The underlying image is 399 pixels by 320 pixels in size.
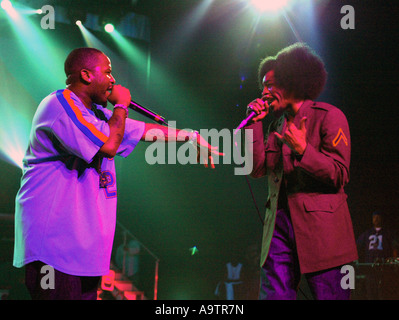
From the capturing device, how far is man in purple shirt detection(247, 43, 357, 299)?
2098 millimetres

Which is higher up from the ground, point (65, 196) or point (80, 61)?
point (80, 61)

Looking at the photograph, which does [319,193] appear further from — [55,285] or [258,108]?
[55,285]

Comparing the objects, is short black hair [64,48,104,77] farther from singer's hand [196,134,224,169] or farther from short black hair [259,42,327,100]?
short black hair [259,42,327,100]

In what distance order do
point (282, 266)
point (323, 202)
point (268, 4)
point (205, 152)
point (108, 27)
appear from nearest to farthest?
point (323, 202)
point (282, 266)
point (205, 152)
point (268, 4)
point (108, 27)

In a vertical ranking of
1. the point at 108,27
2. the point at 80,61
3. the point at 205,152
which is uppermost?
the point at 108,27

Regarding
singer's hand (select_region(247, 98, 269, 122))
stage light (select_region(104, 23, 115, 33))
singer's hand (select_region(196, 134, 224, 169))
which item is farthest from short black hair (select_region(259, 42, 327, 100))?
stage light (select_region(104, 23, 115, 33))

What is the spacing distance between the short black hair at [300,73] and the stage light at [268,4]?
494 cm

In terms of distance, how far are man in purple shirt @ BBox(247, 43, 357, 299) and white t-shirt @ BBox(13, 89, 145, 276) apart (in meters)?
1.00

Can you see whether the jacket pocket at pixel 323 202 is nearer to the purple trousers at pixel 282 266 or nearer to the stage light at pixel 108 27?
the purple trousers at pixel 282 266

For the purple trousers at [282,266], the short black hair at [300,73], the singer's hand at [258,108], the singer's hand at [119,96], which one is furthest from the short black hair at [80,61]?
the purple trousers at [282,266]

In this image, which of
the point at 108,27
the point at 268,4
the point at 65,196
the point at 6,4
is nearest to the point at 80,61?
the point at 65,196

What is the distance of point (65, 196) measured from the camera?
75.5 inches

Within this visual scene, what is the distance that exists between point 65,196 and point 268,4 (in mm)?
6614
